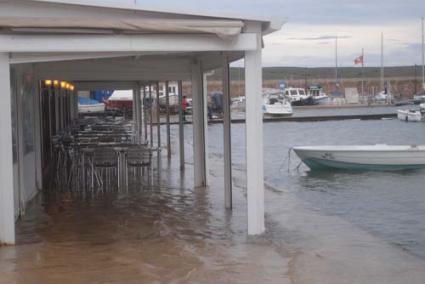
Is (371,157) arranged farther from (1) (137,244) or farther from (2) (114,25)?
(2) (114,25)

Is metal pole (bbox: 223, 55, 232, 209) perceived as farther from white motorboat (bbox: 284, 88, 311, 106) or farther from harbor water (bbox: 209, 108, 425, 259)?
white motorboat (bbox: 284, 88, 311, 106)

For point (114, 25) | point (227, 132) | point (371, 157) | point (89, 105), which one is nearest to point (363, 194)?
point (371, 157)

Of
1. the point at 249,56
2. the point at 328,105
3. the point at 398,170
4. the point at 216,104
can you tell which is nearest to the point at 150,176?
the point at 249,56

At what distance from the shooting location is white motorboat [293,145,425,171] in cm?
2159

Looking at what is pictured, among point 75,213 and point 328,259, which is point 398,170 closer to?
point 75,213

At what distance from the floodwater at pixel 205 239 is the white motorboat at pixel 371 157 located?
5.27 meters

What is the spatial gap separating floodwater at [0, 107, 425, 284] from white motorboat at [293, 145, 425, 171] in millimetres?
5269

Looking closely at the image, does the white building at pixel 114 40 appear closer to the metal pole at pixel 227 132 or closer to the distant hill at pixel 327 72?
the metal pole at pixel 227 132

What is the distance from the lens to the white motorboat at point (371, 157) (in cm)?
2159

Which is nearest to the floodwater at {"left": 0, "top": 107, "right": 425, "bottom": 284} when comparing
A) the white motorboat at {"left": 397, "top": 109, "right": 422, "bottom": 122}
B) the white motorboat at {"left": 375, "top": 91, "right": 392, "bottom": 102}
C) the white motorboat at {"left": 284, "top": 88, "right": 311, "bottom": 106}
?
the white motorboat at {"left": 397, "top": 109, "right": 422, "bottom": 122}

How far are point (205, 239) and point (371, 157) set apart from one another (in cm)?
1331

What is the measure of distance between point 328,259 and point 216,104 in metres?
55.5

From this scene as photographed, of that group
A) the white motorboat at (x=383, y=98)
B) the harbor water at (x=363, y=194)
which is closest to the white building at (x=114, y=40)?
the harbor water at (x=363, y=194)

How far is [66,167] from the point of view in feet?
50.6
